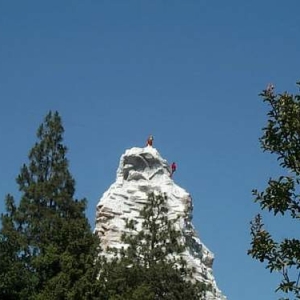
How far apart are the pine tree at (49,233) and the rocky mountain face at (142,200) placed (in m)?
11.4

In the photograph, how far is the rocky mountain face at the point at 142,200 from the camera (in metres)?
40.7

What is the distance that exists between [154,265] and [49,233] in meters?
3.89

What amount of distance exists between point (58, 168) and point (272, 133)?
2046 cm

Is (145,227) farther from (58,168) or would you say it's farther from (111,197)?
(111,197)

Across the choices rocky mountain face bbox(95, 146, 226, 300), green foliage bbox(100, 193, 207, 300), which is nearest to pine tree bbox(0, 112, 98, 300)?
green foliage bbox(100, 193, 207, 300)

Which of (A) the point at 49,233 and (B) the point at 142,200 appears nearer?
(A) the point at 49,233

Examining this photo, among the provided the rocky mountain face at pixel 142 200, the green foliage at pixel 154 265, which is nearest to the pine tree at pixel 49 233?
the green foliage at pixel 154 265

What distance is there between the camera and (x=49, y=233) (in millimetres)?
22922

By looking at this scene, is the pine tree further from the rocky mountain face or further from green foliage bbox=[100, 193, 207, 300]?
the rocky mountain face

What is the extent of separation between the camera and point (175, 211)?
4222 cm

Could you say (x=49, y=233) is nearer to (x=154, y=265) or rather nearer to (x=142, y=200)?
(x=154, y=265)

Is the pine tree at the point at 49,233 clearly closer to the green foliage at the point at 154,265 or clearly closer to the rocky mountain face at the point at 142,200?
the green foliage at the point at 154,265

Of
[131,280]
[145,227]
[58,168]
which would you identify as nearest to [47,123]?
[58,168]

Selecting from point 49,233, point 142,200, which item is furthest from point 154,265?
point 142,200
